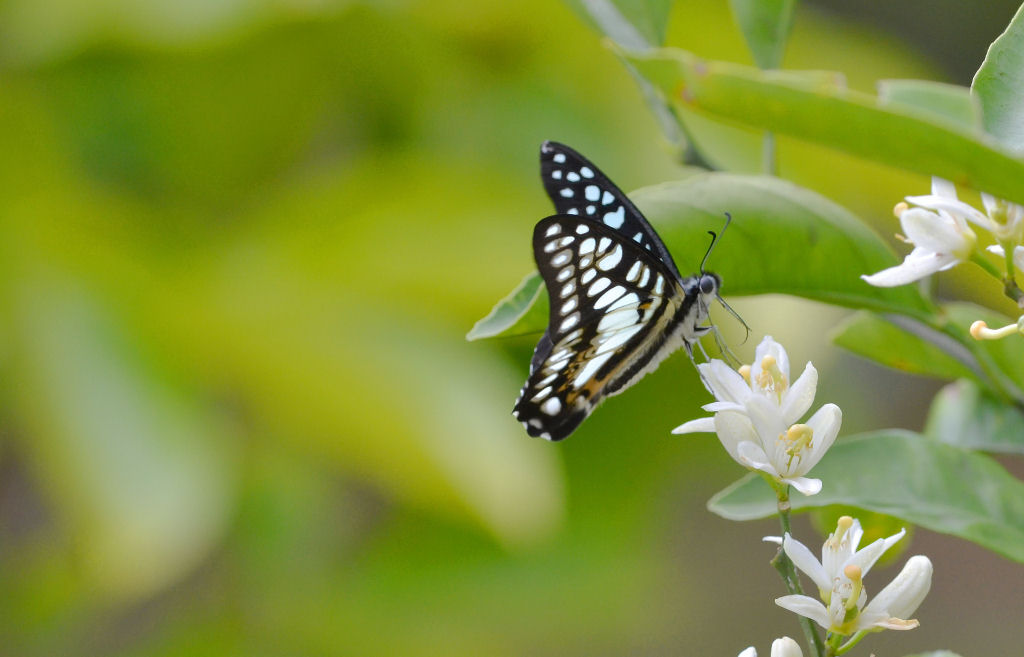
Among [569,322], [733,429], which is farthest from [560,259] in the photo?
[733,429]

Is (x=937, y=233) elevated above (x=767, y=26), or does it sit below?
below

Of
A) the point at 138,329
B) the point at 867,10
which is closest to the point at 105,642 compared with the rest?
the point at 138,329

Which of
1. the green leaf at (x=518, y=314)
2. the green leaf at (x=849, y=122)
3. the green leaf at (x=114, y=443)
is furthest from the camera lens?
the green leaf at (x=114, y=443)

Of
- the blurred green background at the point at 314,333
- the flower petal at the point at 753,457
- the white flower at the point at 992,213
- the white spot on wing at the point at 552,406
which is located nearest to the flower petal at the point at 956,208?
the white flower at the point at 992,213

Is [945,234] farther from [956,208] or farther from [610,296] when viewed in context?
[610,296]

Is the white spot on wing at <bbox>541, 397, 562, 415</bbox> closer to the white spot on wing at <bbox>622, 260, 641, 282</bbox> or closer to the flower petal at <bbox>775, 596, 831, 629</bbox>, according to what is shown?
the white spot on wing at <bbox>622, 260, 641, 282</bbox>

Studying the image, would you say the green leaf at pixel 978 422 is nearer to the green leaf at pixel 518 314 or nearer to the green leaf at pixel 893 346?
the green leaf at pixel 893 346
